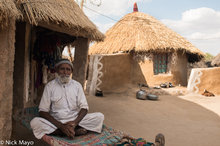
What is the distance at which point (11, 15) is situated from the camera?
244cm

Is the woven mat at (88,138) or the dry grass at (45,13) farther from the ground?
the dry grass at (45,13)

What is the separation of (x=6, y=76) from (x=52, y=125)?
93 cm

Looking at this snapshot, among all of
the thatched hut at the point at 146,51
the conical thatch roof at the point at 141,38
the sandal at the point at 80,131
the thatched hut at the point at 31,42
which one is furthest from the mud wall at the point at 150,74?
the sandal at the point at 80,131

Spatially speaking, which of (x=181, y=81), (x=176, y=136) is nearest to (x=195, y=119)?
(x=176, y=136)

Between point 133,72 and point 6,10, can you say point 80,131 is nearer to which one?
point 6,10

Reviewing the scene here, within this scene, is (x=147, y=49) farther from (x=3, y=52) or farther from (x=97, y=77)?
(x=3, y=52)

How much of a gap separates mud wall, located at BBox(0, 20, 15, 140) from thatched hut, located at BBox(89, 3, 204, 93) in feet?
19.7

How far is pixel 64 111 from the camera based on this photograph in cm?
300

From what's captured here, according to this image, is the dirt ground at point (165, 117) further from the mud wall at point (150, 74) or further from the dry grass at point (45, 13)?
the dry grass at point (45, 13)

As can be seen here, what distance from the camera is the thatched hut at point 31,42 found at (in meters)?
2.73

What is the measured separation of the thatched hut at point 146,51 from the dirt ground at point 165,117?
4.57ft

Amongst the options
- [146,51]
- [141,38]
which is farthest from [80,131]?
[141,38]

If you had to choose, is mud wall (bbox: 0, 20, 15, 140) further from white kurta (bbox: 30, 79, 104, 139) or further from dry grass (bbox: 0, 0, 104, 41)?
white kurta (bbox: 30, 79, 104, 139)

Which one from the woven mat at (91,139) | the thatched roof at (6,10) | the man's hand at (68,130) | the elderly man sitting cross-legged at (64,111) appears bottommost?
the woven mat at (91,139)
